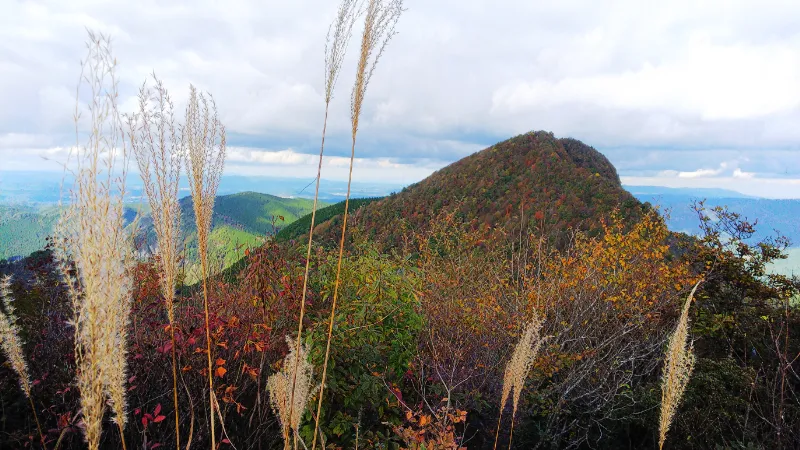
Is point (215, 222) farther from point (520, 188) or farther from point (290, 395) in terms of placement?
point (520, 188)

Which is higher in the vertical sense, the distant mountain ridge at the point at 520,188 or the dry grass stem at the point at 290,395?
the distant mountain ridge at the point at 520,188

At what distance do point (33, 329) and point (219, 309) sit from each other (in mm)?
1356

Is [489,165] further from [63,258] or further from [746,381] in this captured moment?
[63,258]

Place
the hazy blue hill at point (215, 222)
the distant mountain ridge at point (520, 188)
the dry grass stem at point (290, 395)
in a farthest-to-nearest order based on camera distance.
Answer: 1. the distant mountain ridge at point (520, 188)
2. the hazy blue hill at point (215, 222)
3. the dry grass stem at point (290, 395)

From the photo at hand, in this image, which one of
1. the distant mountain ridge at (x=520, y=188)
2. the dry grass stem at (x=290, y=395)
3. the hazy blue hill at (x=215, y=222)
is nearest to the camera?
the dry grass stem at (x=290, y=395)

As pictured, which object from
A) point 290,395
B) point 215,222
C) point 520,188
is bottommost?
point 290,395

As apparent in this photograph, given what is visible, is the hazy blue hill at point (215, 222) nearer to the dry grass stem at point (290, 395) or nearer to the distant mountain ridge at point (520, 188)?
the dry grass stem at point (290, 395)

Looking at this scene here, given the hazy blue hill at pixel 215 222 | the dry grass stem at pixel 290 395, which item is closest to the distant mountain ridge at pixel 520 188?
the hazy blue hill at pixel 215 222

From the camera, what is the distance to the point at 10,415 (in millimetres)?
2865

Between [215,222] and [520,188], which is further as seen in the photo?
[520,188]

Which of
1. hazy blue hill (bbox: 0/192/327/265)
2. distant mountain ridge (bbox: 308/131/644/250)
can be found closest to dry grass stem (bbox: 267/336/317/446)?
hazy blue hill (bbox: 0/192/327/265)

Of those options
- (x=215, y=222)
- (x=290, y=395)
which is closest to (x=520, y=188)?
(x=215, y=222)

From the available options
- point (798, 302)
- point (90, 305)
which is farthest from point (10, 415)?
point (798, 302)

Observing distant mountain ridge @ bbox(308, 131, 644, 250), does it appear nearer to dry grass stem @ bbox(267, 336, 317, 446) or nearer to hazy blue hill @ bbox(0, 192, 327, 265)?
hazy blue hill @ bbox(0, 192, 327, 265)
